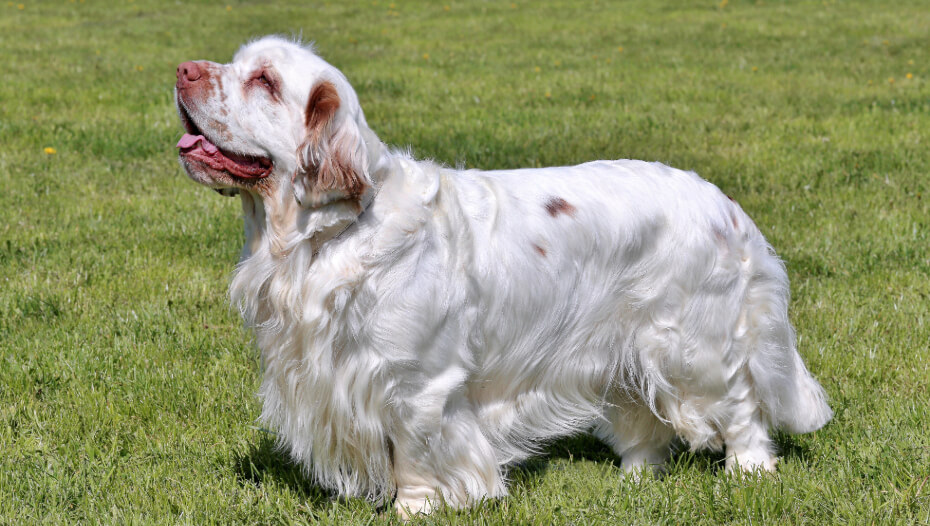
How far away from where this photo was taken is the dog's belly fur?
297 centimetres

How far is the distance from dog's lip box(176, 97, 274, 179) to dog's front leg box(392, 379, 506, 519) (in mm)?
845

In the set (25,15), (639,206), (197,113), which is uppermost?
(197,113)

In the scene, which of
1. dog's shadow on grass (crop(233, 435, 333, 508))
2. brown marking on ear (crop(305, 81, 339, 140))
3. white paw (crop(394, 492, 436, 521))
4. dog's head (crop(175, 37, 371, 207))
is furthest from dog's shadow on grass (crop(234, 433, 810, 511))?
brown marking on ear (crop(305, 81, 339, 140))

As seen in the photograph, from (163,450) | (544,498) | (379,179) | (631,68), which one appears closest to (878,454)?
(544,498)

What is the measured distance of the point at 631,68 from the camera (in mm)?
11188

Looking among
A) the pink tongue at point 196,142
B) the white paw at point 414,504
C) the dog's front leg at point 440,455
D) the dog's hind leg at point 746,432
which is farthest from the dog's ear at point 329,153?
the dog's hind leg at point 746,432

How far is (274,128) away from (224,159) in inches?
7.1

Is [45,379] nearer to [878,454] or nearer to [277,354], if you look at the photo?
[277,354]

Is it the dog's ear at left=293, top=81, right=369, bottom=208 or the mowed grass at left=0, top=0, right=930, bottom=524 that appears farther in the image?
the mowed grass at left=0, top=0, right=930, bottom=524

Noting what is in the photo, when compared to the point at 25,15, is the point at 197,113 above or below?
above

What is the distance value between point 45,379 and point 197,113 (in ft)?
6.08

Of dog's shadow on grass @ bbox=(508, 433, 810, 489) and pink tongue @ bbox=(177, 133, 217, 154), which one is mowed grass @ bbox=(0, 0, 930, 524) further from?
pink tongue @ bbox=(177, 133, 217, 154)

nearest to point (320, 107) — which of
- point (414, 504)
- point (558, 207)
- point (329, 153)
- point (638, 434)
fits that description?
point (329, 153)

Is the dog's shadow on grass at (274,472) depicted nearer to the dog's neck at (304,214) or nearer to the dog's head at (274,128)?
the dog's neck at (304,214)
